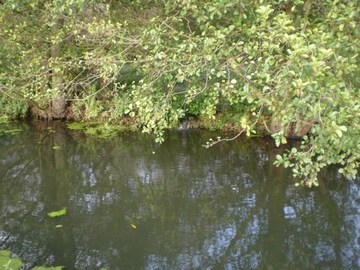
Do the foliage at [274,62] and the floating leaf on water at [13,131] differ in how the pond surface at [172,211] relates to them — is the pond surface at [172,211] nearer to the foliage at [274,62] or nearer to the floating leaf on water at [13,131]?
the floating leaf on water at [13,131]

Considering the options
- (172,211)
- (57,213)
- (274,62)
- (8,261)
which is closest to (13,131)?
(57,213)

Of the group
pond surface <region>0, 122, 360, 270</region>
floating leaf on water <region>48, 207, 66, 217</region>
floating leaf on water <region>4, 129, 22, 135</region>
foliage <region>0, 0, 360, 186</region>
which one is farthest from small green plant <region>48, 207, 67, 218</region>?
floating leaf on water <region>4, 129, 22, 135</region>

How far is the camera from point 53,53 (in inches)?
403

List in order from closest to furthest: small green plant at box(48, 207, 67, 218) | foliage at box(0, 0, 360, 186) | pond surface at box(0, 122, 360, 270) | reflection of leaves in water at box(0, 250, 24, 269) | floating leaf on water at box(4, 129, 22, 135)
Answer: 1. foliage at box(0, 0, 360, 186)
2. reflection of leaves in water at box(0, 250, 24, 269)
3. pond surface at box(0, 122, 360, 270)
4. small green plant at box(48, 207, 67, 218)
5. floating leaf on water at box(4, 129, 22, 135)

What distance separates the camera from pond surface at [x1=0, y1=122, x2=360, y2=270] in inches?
230

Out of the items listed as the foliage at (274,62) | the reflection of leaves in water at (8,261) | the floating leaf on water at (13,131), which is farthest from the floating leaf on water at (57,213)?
the floating leaf on water at (13,131)

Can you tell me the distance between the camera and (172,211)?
7188 millimetres

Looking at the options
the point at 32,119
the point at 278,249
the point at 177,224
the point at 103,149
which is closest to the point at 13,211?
the point at 177,224

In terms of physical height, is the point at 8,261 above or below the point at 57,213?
below

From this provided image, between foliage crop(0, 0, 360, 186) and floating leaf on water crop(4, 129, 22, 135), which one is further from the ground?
foliage crop(0, 0, 360, 186)

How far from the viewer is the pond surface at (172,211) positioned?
5.85 metres

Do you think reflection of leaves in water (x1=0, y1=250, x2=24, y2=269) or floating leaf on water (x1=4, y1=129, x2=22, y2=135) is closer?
reflection of leaves in water (x1=0, y1=250, x2=24, y2=269)

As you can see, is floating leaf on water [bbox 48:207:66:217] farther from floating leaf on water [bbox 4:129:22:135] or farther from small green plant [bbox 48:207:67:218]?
floating leaf on water [bbox 4:129:22:135]

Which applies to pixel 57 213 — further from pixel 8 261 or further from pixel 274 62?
pixel 274 62
